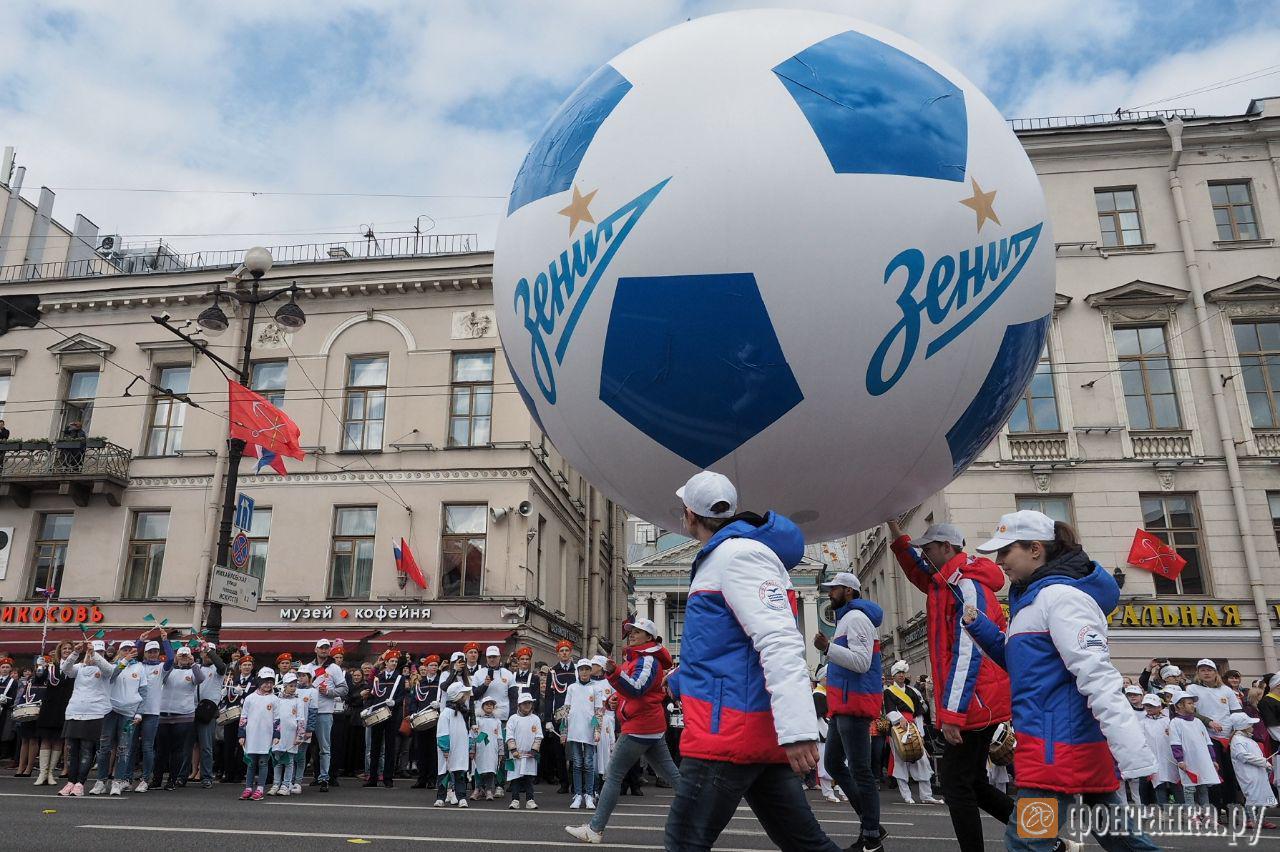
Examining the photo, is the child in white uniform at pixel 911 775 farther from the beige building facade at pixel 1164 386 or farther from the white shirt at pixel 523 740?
the beige building facade at pixel 1164 386

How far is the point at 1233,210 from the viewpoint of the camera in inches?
888

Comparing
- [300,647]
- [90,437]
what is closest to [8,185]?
[90,437]

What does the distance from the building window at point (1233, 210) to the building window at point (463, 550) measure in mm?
19366

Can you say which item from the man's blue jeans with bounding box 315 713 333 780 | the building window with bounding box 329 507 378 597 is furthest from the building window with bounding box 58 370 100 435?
the man's blue jeans with bounding box 315 713 333 780

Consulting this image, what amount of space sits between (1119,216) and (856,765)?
21.3 meters

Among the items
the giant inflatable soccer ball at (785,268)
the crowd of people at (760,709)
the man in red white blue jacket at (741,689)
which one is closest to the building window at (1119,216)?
the crowd of people at (760,709)

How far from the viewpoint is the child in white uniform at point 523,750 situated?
34.9ft

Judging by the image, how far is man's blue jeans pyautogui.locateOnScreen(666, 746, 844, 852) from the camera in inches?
123

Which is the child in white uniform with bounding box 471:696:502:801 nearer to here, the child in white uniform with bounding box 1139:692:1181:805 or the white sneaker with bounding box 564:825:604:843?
the white sneaker with bounding box 564:825:604:843

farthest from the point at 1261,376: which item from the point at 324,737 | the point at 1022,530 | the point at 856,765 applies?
the point at 1022,530

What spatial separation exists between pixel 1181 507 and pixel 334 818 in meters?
19.7

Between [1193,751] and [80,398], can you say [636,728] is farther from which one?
[80,398]

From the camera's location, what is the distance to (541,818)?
9.20 metres

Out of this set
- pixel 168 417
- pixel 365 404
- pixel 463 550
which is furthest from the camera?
pixel 168 417
